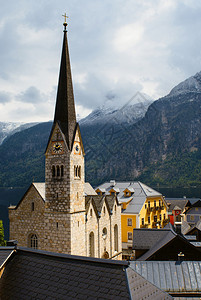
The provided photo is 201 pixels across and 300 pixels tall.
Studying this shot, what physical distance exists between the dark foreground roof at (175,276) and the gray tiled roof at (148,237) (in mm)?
7078

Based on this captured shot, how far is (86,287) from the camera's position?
377 inches

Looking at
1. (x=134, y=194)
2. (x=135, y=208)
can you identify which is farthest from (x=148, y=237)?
(x=134, y=194)

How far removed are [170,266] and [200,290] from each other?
2.09 metres

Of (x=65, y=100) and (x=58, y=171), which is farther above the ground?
(x=65, y=100)

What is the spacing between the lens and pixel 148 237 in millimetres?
25703

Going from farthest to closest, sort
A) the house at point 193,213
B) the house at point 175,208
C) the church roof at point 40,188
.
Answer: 1. the house at point 175,208
2. the house at point 193,213
3. the church roof at point 40,188

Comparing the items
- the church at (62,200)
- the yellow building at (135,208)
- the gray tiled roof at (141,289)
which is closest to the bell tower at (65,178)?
the church at (62,200)

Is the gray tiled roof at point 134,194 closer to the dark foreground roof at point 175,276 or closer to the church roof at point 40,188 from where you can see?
the church roof at point 40,188

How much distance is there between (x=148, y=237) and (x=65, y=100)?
50.2 ft

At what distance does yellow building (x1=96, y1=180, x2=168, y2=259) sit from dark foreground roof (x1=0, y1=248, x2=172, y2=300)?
33.9m

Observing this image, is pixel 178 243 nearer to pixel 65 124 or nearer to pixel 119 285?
pixel 119 285

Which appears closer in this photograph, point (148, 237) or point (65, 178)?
point (148, 237)

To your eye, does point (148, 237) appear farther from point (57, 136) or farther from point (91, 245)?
point (57, 136)

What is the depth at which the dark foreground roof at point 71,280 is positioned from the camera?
9273 mm
